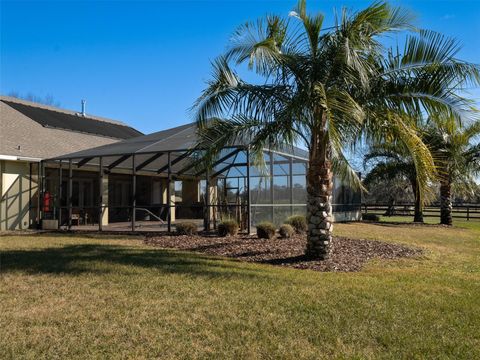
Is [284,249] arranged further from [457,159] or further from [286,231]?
[457,159]

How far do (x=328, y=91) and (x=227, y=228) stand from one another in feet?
20.9

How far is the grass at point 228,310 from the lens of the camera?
4.22 m

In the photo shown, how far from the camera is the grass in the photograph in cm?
422

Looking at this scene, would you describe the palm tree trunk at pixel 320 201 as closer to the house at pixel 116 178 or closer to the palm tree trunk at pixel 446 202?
the house at pixel 116 178

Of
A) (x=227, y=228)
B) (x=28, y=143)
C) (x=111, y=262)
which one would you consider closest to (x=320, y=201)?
(x=111, y=262)

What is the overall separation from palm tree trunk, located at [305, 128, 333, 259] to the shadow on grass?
1.75m

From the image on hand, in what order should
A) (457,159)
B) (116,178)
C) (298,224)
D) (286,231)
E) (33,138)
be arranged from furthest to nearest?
(116,178) → (457,159) → (33,138) → (298,224) → (286,231)

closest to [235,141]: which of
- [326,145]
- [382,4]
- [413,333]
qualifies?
[326,145]

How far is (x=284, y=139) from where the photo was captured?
9188 millimetres

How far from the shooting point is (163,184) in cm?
2384

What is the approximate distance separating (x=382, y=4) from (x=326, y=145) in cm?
292

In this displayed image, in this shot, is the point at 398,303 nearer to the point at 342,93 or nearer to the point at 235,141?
the point at 342,93

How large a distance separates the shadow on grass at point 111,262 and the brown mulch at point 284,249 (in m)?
0.97

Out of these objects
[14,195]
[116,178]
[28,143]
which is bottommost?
[14,195]
